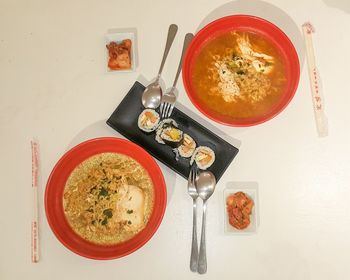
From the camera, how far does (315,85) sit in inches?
82.3

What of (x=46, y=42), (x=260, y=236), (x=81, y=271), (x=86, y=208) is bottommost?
(x=81, y=271)

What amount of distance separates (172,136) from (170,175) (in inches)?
7.8

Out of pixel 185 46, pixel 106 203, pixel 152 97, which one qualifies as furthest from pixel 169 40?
pixel 106 203

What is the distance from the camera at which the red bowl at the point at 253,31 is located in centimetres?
200

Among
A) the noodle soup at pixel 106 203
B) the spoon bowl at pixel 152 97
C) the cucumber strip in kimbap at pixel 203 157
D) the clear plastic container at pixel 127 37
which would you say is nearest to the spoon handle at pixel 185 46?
the spoon bowl at pixel 152 97

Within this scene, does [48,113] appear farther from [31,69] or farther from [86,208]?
[86,208]

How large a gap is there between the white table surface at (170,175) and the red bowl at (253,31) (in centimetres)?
9

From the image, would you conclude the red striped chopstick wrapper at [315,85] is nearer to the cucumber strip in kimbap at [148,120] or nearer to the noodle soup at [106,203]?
the cucumber strip in kimbap at [148,120]

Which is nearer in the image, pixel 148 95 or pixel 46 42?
pixel 148 95

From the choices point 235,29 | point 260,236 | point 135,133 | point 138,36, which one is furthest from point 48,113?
point 260,236

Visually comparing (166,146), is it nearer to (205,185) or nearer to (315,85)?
(205,185)

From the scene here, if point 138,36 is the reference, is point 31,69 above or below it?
below

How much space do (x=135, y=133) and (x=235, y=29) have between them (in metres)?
0.70

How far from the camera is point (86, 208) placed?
2.06 m
